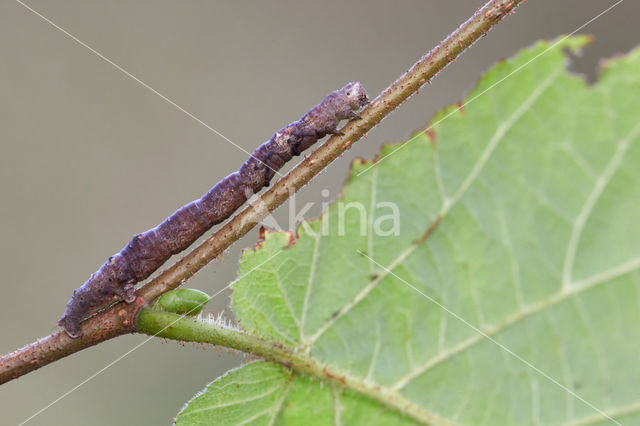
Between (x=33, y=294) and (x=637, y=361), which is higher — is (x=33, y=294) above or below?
above

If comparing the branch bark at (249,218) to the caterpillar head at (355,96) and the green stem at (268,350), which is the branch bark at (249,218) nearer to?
the green stem at (268,350)

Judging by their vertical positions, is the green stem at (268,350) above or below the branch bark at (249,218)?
below

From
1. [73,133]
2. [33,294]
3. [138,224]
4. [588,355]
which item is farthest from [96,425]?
[588,355]

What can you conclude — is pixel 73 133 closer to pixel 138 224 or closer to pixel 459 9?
pixel 138 224

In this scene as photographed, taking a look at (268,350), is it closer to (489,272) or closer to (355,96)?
(489,272)

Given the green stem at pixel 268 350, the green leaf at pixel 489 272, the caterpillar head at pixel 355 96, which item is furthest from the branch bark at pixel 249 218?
the caterpillar head at pixel 355 96

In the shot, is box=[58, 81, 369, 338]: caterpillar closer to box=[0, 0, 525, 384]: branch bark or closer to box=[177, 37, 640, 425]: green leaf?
box=[0, 0, 525, 384]: branch bark

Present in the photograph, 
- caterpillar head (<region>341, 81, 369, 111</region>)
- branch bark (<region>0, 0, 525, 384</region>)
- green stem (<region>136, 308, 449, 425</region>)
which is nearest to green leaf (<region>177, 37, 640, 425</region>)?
green stem (<region>136, 308, 449, 425</region>)
